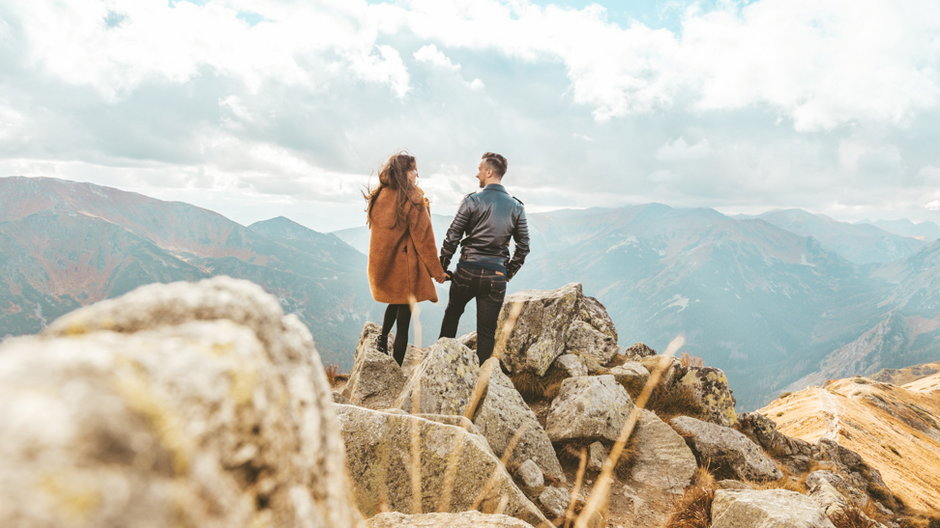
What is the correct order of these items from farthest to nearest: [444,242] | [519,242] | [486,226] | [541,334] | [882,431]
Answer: [882,431], [541,334], [519,242], [444,242], [486,226]

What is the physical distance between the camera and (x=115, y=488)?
2.93 ft

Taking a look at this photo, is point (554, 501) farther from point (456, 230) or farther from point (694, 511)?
point (456, 230)

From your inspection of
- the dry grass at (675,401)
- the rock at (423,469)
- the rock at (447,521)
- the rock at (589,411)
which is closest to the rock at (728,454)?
the dry grass at (675,401)

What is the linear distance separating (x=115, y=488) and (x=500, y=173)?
822cm

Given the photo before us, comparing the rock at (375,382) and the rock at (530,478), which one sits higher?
the rock at (375,382)

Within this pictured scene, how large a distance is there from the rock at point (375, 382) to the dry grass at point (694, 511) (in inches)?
213

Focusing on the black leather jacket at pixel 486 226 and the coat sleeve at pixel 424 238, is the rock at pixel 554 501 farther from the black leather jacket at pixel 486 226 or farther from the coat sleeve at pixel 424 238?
the coat sleeve at pixel 424 238

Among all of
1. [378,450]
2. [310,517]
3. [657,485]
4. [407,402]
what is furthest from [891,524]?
[310,517]

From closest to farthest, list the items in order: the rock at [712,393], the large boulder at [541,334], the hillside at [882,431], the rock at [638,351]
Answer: the large boulder at [541,334] → the rock at [712,393] → the rock at [638,351] → the hillside at [882,431]

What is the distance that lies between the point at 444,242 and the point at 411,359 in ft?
14.3

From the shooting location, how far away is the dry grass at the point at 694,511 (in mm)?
6617

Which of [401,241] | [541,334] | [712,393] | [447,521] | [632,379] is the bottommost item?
[712,393]

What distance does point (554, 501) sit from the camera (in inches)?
252

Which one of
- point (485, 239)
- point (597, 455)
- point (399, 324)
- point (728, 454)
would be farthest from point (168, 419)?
point (728, 454)
